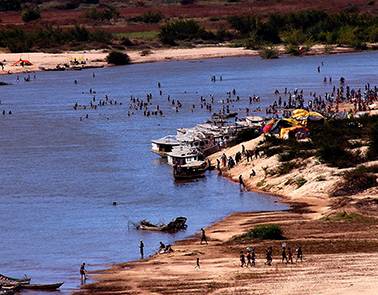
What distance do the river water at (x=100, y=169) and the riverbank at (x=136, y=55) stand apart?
33.7ft

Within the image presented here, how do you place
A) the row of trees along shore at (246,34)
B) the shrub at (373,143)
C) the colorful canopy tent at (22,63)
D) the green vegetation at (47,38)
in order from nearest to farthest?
the shrub at (373,143)
the colorful canopy tent at (22,63)
the row of trees along shore at (246,34)
the green vegetation at (47,38)

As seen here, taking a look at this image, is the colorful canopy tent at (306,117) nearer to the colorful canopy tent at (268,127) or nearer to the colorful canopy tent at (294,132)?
the colorful canopy tent at (268,127)

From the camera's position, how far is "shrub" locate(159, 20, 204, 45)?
17638 cm

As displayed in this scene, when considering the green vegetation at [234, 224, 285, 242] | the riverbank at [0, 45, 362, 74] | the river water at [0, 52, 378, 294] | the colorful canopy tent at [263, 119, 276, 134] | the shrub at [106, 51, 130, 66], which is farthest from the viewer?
the riverbank at [0, 45, 362, 74]

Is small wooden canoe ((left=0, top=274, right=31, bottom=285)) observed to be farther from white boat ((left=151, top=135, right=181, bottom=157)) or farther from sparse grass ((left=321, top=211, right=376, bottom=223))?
white boat ((left=151, top=135, right=181, bottom=157))

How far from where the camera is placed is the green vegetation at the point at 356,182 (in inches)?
2530

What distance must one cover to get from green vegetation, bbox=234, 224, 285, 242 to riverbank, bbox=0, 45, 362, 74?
4012 inches

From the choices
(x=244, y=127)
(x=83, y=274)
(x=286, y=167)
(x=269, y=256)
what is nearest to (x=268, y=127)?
(x=244, y=127)

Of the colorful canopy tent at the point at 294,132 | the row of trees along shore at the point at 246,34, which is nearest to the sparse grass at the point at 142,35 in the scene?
the row of trees along shore at the point at 246,34

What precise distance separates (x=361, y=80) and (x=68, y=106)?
2887 centimetres

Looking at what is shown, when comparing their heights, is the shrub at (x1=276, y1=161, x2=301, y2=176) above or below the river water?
above

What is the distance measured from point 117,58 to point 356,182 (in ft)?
315

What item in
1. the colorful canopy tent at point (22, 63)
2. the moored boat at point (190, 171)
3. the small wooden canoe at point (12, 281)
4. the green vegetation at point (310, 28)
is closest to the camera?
the small wooden canoe at point (12, 281)

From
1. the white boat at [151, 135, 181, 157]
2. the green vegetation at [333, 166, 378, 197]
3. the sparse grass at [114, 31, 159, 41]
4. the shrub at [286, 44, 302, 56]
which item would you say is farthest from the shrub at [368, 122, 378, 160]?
the sparse grass at [114, 31, 159, 41]
